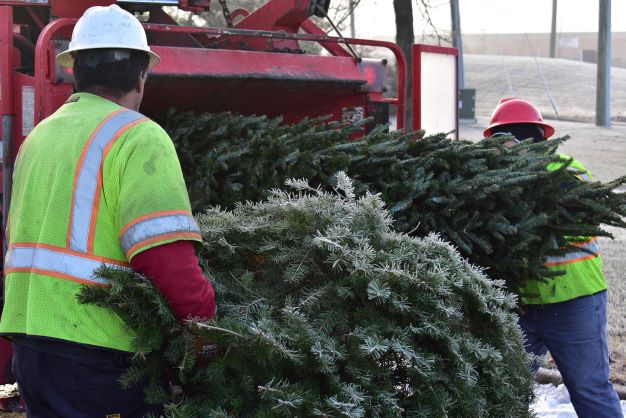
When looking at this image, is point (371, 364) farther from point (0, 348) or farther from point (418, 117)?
point (418, 117)

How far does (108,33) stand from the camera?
2.62 m

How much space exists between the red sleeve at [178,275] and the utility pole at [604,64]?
20856 mm

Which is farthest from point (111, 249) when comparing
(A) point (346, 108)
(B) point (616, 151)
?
(B) point (616, 151)

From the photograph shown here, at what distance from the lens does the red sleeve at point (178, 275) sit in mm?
2428

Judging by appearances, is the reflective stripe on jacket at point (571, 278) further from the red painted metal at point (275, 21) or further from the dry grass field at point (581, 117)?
the red painted metal at point (275, 21)

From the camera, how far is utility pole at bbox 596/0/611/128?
71.1 ft

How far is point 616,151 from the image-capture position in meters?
21.7

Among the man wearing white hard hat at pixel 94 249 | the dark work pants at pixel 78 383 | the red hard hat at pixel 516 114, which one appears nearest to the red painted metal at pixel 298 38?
the red hard hat at pixel 516 114

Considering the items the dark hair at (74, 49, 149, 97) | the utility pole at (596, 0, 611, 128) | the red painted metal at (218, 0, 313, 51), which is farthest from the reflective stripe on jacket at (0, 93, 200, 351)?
the utility pole at (596, 0, 611, 128)

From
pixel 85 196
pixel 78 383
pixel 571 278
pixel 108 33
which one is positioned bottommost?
pixel 571 278

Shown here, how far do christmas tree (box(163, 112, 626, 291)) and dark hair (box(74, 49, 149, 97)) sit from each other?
4.01 feet

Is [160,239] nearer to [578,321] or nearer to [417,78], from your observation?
[578,321]

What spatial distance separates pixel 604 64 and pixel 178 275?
22.5m

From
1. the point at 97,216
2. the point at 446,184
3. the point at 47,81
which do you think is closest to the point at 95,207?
the point at 97,216
